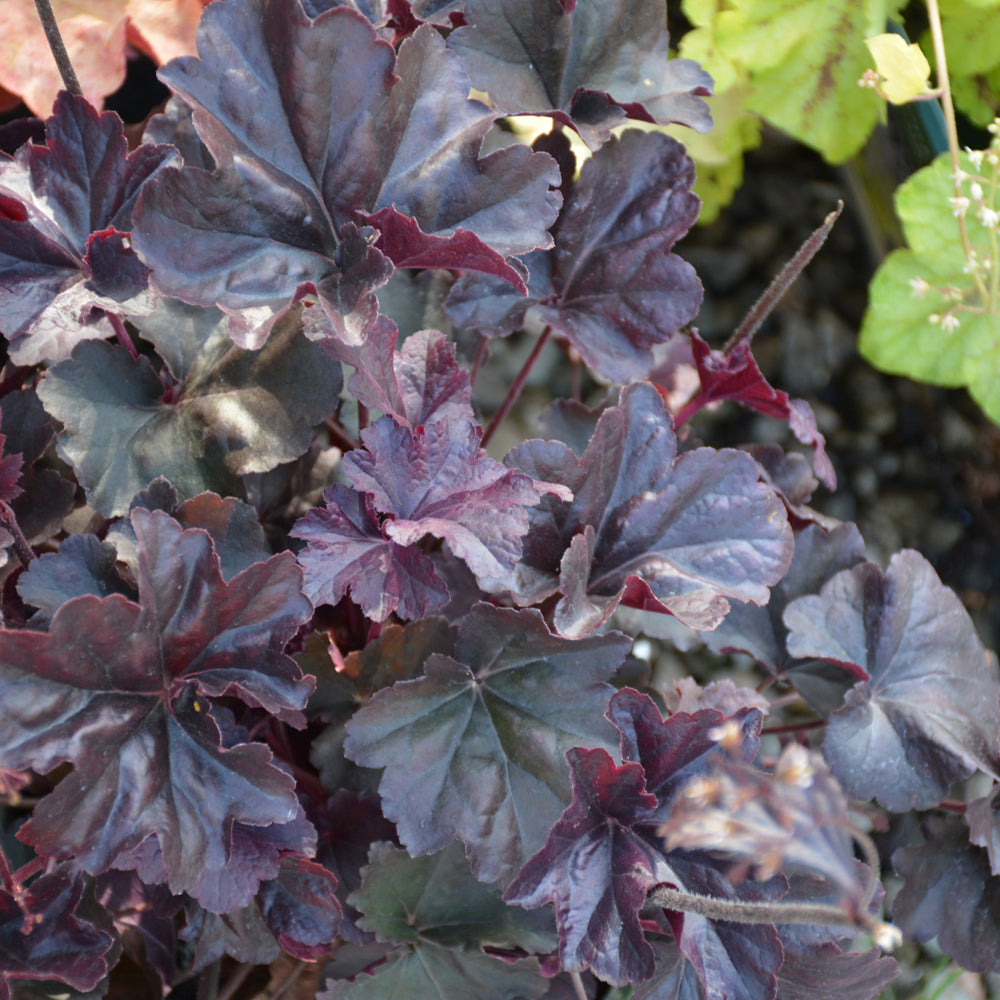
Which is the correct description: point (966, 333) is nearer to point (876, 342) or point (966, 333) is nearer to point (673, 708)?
point (876, 342)

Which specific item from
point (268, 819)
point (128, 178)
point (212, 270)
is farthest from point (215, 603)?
point (128, 178)

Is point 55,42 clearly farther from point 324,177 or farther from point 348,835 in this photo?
point 348,835

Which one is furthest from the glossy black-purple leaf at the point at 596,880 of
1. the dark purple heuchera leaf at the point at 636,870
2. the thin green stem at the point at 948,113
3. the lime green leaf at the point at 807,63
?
the lime green leaf at the point at 807,63

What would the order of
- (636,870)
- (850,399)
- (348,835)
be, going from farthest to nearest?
(850,399), (348,835), (636,870)

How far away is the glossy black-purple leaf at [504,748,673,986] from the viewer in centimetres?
69

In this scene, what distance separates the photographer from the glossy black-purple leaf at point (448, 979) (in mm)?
847

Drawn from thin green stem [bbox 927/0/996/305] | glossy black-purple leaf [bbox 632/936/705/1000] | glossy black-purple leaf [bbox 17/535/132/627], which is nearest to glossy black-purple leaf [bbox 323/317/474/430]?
glossy black-purple leaf [bbox 17/535/132/627]

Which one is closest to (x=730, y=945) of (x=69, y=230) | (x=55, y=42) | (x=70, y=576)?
(x=70, y=576)

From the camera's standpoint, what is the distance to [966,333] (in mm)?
1442

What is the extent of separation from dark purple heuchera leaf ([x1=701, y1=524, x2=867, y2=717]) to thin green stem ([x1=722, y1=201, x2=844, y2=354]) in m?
0.21

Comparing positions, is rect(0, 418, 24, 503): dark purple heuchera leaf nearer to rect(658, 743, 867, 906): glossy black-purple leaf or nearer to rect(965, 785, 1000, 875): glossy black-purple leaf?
rect(658, 743, 867, 906): glossy black-purple leaf

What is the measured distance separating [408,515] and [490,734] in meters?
0.20

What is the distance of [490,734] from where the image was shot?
819 mm

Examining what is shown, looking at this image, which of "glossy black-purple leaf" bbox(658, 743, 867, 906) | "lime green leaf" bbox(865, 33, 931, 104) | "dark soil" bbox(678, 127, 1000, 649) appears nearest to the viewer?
"glossy black-purple leaf" bbox(658, 743, 867, 906)
